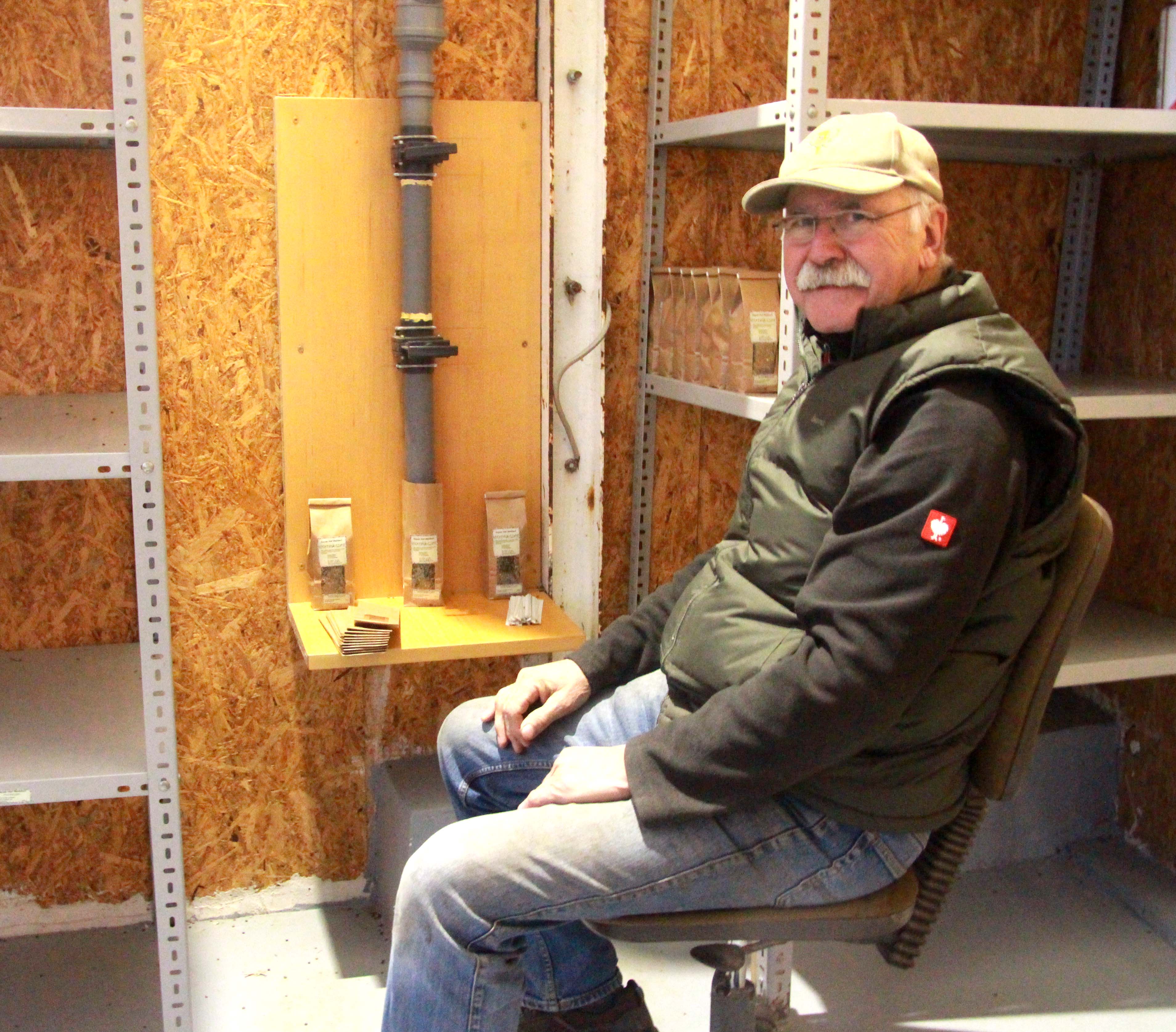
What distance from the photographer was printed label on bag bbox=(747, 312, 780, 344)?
2109 millimetres

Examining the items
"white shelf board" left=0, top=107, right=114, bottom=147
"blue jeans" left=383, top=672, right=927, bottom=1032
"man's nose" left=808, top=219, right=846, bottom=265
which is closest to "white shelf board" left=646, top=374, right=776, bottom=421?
"man's nose" left=808, top=219, right=846, bottom=265

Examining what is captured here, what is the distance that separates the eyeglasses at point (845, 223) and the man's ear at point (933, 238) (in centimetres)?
3

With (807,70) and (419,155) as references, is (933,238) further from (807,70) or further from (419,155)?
(419,155)

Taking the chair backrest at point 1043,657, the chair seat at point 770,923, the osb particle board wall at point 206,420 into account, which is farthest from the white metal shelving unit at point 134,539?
the chair backrest at point 1043,657

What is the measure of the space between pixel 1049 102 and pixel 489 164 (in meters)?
1.21

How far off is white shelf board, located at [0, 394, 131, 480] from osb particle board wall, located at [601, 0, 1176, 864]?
3.23 ft

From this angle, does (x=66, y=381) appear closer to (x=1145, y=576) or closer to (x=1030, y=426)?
(x=1030, y=426)

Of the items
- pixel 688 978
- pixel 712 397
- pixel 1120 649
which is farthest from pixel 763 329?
pixel 688 978

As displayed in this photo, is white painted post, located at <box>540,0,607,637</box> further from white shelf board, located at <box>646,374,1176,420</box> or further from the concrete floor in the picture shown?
the concrete floor

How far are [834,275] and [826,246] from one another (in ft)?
0.13

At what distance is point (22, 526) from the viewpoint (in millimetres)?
2340

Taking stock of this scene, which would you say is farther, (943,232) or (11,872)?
(11,872)

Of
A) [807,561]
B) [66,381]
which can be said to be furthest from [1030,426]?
[66,381]

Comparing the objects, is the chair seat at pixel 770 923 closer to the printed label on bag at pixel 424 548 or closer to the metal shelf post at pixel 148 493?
the metal shelf post at pixel 148 493
